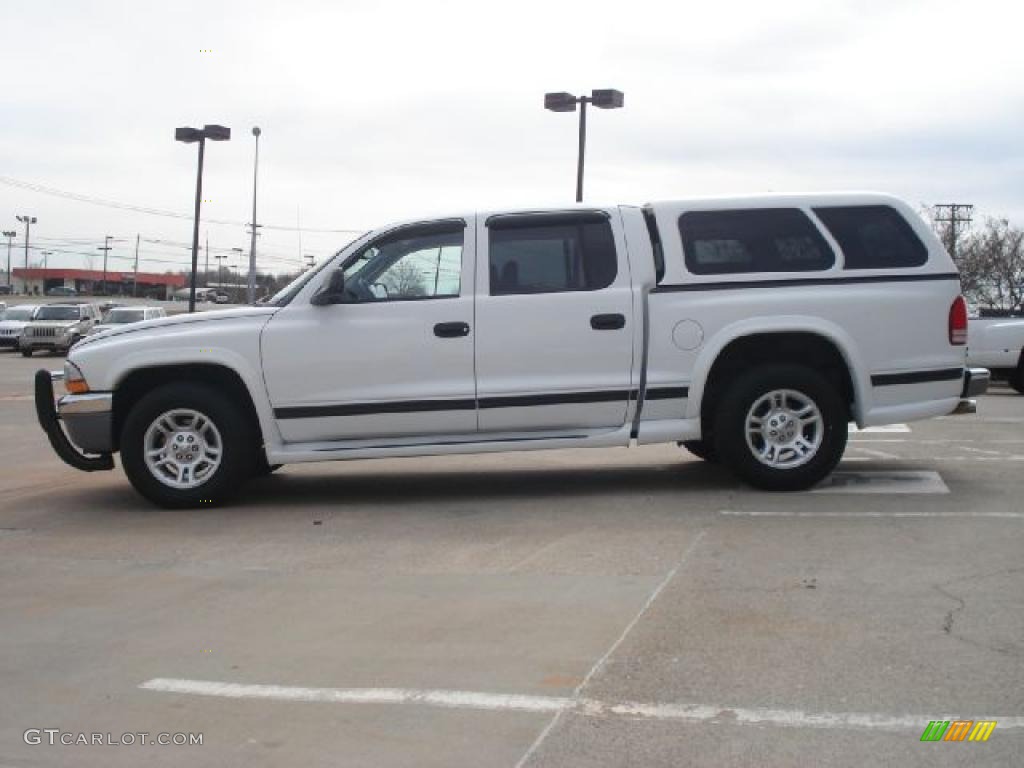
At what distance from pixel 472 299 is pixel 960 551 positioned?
3647mm

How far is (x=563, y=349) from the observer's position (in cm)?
841

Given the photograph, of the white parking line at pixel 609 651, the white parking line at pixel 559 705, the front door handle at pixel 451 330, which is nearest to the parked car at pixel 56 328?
the front door handle at pixel 451 330

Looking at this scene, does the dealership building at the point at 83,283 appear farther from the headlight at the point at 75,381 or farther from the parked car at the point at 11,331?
the headlight at the point at 75,381

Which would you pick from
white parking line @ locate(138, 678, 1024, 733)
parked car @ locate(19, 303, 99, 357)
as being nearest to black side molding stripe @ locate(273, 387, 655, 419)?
white parking line @ locate(138, 678, 1024, 733)

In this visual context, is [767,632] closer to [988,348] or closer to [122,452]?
[122,452]

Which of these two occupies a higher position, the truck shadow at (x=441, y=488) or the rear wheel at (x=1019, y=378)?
the rear wheel at (x=1019, y=378)

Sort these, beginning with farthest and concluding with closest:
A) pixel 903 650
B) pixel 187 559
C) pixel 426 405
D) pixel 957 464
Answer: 1. pixel 957 464
2. pixel 426 405
3. pixel 187 559
4. pixel 903 650

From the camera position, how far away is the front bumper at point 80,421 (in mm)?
8602

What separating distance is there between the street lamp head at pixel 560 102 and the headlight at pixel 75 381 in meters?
21.4

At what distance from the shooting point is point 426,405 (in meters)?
8.43

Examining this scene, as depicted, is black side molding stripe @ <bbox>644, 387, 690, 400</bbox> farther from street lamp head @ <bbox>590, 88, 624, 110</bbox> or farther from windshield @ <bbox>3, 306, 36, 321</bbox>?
windshield @ <bbox>3, 306, 36, 321</bbox>

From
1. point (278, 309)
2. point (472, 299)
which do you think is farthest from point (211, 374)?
point (472, 299)

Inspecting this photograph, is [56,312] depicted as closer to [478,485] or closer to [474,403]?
[478,485]

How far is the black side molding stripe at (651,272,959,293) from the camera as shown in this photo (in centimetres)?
848
